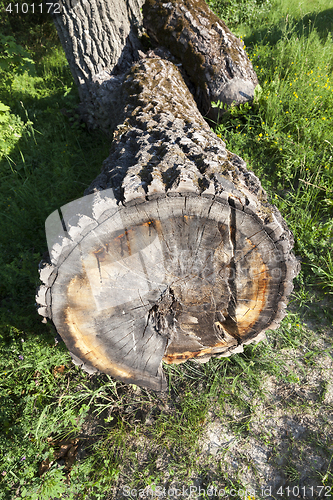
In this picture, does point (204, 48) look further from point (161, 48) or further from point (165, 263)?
point (165, 263)

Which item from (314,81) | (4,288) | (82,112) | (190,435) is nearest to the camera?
(190,435)

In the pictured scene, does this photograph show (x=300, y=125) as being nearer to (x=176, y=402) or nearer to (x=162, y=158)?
(x=162, y=158)

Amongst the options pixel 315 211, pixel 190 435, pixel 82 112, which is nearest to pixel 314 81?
pixel 315 211

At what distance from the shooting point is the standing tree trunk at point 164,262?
4.89ft

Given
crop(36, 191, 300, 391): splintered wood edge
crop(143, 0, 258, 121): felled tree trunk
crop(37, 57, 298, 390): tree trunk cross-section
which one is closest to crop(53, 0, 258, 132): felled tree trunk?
crop(143, 0, 258, 121): felled tree trunk

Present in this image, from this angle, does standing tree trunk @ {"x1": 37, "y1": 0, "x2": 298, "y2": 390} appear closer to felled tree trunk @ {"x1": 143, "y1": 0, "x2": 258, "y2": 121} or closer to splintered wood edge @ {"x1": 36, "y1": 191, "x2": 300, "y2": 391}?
splintered wood edge @ {"x1": 36, "y1": 191, "x2": 300, "y2": 391}

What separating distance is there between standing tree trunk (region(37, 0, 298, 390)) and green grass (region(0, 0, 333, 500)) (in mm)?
456

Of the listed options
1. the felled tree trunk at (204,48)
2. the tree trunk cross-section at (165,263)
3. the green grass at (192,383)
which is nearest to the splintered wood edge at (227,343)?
the tree trunk cross-section at (165,263)

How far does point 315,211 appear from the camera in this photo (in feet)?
9.30

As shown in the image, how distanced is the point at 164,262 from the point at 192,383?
1150 millimetres

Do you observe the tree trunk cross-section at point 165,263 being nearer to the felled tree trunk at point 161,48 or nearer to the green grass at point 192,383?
the green grass at point 192,383

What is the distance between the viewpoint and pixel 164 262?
164 cm

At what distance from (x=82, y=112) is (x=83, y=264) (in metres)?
3.01

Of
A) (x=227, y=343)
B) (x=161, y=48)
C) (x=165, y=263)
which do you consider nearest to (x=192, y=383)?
(x=227, y=343)
